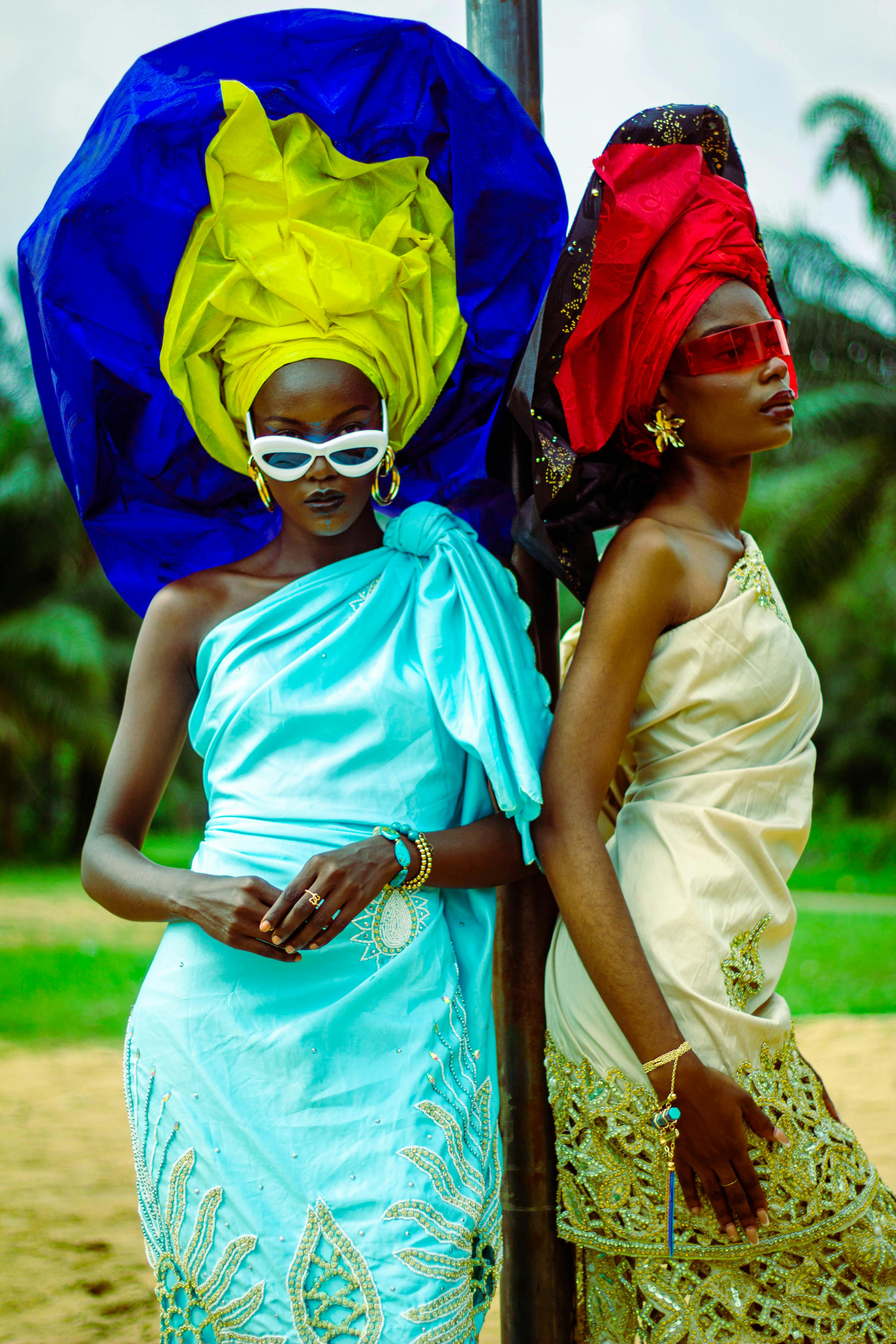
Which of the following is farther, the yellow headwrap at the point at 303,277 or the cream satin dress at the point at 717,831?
the yellow headwrap at the point at 303,277

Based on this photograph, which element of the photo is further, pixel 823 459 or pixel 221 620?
pixel 823 459

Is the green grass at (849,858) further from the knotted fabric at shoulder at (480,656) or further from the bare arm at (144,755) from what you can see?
the bare arm at (144,755)

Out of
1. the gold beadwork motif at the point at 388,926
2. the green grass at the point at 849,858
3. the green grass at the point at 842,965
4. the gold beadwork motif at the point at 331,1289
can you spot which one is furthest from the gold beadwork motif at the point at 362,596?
the green grass at the point at 849,858

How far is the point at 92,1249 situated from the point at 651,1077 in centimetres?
421

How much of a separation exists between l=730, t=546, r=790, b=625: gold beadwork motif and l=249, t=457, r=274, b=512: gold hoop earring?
0.99m

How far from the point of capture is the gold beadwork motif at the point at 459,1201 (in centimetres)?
226

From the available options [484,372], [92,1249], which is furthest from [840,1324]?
[92,1249]

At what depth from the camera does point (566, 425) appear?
103 inches

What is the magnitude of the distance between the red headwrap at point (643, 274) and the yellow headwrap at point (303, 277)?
37cm

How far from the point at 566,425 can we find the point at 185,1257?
1769 millimetres

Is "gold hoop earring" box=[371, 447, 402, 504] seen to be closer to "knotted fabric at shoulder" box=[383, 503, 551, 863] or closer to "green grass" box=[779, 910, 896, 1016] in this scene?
"knotted fabric at shoulder" box=[383, 503, 551, 863]

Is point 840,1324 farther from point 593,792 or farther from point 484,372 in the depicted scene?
point 484,372

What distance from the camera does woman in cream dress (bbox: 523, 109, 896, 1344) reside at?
239 cm

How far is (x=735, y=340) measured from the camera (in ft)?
8.33
